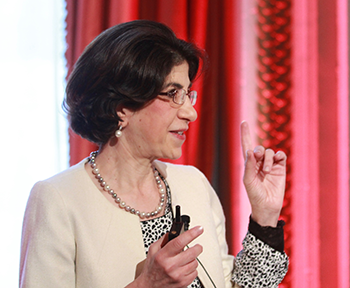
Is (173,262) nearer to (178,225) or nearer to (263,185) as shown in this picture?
(178,225)

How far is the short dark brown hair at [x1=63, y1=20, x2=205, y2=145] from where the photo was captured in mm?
1028

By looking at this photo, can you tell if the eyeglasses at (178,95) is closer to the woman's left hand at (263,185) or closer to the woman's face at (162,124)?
the woman's face at (162,124)

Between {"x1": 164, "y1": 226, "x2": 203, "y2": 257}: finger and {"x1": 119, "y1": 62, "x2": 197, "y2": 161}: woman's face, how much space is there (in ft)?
1.10

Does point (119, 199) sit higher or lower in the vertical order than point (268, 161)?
lower

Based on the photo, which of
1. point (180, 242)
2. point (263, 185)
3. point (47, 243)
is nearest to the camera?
point (180, 242)

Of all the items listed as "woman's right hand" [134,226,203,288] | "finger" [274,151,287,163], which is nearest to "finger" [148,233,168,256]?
"woman's right hand" [134,226,203,288]

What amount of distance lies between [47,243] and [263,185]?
2.32 feet

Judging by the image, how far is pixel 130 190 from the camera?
114 cm

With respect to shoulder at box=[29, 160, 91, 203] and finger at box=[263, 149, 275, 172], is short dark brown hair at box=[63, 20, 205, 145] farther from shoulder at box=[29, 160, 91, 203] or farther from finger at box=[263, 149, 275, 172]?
finger at box=[263, 149, 275, 172]

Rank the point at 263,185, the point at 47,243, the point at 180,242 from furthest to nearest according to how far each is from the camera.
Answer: the point at 263,185 → the point at 47,243 → the point at 180,242

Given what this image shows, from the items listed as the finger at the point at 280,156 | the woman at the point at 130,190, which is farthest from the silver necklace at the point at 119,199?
the finger at the point at 280,156

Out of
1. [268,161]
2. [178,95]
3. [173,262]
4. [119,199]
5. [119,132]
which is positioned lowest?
[173,262]

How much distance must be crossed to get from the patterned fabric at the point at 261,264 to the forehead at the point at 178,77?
547 mm

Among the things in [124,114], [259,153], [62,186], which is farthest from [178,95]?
[62,186]
